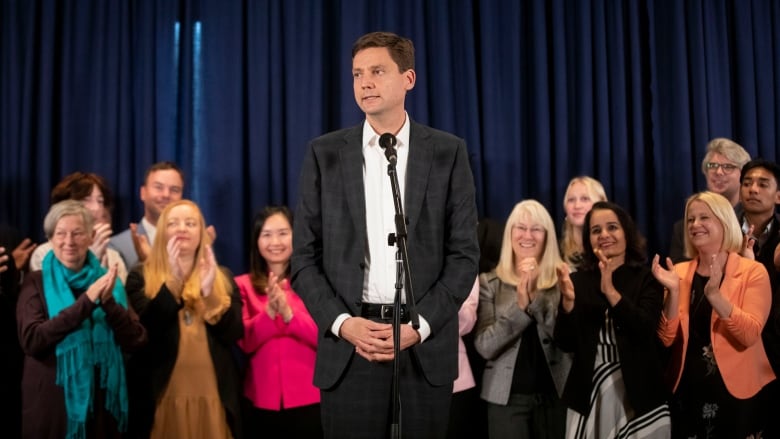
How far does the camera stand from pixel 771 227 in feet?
14.0

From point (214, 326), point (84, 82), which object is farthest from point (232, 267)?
point (84, 82)

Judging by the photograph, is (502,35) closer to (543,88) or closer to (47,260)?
(543,88)

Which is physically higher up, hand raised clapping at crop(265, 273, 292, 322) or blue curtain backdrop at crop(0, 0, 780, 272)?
blue curtain backdrop at crop(0, 0, 780, 272)

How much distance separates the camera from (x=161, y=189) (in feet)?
15.0

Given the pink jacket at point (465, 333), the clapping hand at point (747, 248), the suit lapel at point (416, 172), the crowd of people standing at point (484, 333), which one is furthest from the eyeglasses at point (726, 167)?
the suit lapel at point (416, 172)

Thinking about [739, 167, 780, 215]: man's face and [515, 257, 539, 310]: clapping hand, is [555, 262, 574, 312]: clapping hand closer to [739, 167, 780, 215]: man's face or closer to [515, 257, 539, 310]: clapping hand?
[515, 257, 539, 310]: clapping hand

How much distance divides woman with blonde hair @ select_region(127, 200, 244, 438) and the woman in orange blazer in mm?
2056

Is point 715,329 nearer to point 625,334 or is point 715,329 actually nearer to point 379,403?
point 625,334

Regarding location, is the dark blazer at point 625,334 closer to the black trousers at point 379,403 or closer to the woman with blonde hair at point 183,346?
the black trousers at point 379,403

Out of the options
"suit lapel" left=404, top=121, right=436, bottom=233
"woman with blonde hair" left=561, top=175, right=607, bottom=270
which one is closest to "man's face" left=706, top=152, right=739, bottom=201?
"woman with blonde hair" left=561, top=175, right=607, bottom=270

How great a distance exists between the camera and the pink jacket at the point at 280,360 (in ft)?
13.3

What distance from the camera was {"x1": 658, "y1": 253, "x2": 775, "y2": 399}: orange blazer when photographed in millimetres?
3695

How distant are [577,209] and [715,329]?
1.05 metres

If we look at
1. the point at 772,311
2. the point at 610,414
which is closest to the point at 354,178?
the point at 610,414
